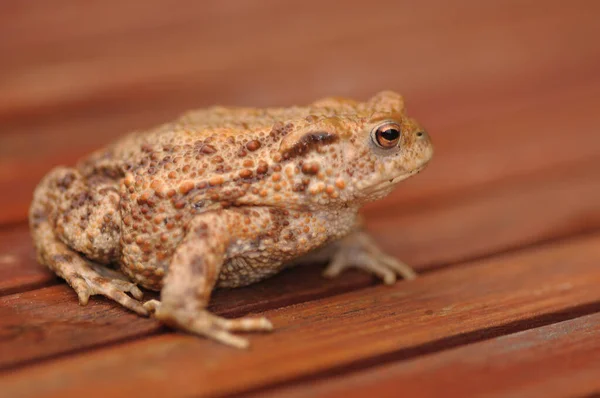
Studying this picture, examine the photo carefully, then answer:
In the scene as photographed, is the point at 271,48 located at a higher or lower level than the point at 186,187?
higher

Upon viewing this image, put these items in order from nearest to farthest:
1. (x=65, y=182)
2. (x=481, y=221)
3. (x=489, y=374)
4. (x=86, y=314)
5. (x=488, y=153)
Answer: (x=489, y=374)
(x=86, y=314)
(x=65, y=182)
(x=481, y=221)
(x=488, y=153)

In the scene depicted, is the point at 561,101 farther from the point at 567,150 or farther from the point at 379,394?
the point at 379,394

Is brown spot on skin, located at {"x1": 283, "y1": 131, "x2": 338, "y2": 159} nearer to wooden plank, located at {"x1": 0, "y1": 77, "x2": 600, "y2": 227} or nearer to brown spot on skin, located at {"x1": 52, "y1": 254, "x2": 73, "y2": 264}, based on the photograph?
brown spot on skin, located at {"x1": 52, "y1": 254, "x2": 73, "y2": 264}

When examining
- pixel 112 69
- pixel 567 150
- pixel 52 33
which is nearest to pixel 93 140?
pixel 112 69

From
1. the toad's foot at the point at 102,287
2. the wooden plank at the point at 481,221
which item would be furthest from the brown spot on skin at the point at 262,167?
the wooden plank at the point at 481,221

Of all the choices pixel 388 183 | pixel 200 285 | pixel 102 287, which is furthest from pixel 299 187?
pixel 102 287

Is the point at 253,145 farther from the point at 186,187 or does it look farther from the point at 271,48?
the point at 271,48
